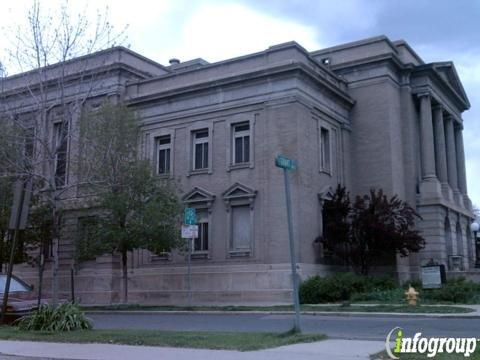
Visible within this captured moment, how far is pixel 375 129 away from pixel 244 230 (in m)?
9.99

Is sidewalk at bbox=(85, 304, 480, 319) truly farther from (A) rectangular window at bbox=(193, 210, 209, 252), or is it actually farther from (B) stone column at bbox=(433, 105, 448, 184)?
(B) stone column at bbox=(433, 105, 448, 184)

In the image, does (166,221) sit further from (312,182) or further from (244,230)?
(312,182)

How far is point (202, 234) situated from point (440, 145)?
16444 mm

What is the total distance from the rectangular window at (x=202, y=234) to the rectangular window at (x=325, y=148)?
6692 millimetres

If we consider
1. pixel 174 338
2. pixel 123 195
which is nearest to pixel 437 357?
pixel 174 338

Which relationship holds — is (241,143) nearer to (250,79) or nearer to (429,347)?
(250,79)

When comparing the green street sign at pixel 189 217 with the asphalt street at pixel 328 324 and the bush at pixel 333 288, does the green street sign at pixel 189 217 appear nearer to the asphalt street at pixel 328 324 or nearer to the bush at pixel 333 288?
the asphalt street at pixel 328 324

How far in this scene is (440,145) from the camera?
1489 inches

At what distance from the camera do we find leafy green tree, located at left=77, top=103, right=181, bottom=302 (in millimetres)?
25344

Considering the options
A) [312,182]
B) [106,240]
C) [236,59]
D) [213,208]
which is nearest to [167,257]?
[213,208]

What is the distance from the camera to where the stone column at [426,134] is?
118 ft

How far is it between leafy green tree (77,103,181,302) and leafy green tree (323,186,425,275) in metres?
7.88

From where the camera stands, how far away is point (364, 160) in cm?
3422

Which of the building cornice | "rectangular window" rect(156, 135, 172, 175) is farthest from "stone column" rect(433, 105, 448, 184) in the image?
"rectangular window" rect(156, 135, 172, 175)
